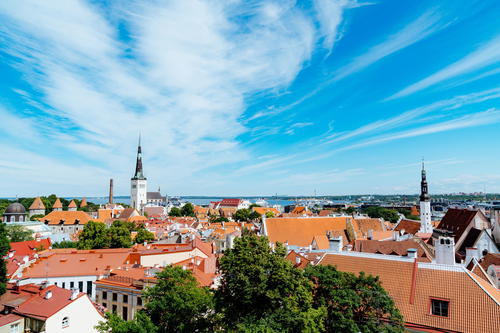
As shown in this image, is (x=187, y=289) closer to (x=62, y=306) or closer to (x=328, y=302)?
(x=328, y=302)

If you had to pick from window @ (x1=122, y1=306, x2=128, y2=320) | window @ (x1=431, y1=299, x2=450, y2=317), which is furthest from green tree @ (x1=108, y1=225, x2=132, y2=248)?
window @ (x1=431, y1=299, x2=450, y2=317)

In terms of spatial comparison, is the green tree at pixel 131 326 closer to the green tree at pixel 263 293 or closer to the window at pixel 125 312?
the green tree at pixel 263 293

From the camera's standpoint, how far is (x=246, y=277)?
15367mm

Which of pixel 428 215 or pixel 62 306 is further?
pixel 428 215

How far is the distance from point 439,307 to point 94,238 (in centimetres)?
5130

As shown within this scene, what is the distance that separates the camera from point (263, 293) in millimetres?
15047

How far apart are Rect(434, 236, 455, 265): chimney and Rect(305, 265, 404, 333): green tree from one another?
874 cm

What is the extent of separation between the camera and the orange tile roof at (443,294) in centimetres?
1516

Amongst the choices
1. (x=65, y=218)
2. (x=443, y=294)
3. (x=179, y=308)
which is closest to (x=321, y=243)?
(x=443, y=294)

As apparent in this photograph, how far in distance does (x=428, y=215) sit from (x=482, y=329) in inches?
1947

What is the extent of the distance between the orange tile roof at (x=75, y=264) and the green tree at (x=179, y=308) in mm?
19250

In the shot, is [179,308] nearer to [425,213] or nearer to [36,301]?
[36,301]

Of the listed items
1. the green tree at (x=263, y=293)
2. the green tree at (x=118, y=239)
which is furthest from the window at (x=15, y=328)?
the green tree at (x=118, y=239)

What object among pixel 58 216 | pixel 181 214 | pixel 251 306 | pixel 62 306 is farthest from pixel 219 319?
pixel 181 214
